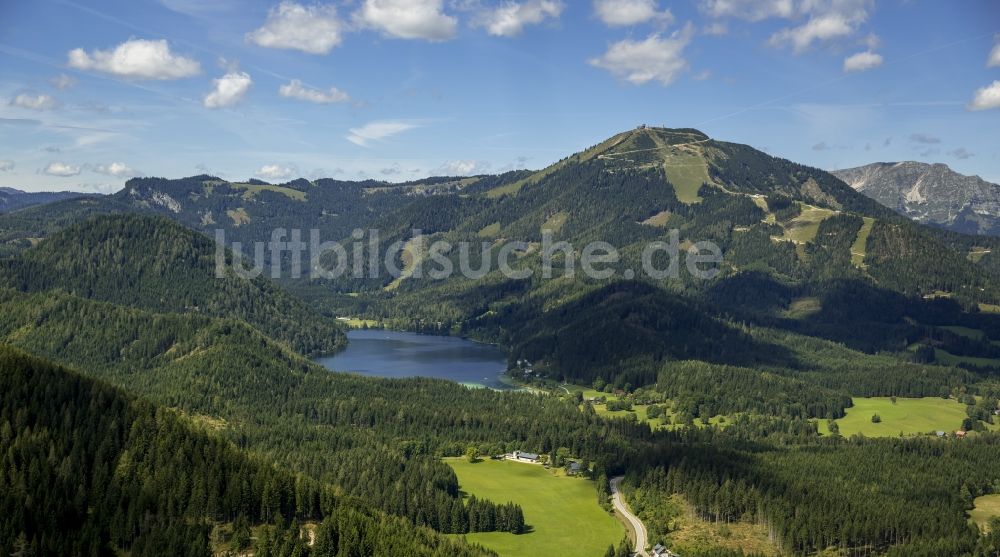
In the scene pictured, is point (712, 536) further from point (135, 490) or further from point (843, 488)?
point (135, 490)

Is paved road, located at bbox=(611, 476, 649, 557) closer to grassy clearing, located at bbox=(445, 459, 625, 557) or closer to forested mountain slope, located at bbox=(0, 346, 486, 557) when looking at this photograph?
grassy clearing, located at bbox=(445, 459, 625, 557)

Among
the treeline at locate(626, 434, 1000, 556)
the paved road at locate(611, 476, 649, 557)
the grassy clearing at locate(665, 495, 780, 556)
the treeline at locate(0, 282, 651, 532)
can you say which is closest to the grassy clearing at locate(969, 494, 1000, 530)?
the treeline at locate(626, 434, 1000, 556)

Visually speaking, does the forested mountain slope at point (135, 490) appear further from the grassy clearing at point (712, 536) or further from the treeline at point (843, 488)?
the treeline at point (843, 488)

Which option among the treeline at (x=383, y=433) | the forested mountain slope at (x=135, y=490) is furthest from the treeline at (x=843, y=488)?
the forested mountain slope at (x=135, y=490)

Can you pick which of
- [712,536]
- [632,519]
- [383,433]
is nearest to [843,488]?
[712,536]

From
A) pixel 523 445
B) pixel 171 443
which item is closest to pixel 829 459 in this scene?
pixel 523 445
